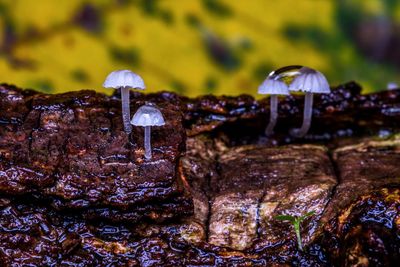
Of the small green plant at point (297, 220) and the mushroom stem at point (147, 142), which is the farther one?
the mushroom stem at point (147, 142)

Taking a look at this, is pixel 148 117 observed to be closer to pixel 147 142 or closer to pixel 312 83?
pixel 147 142

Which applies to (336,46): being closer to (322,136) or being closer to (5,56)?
(322,136)

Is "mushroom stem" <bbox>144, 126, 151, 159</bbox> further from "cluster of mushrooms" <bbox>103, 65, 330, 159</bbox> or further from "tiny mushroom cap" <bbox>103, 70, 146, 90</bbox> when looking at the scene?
"tiny mushroom cap" <bbox>103, 70, 146, 90</bbox>

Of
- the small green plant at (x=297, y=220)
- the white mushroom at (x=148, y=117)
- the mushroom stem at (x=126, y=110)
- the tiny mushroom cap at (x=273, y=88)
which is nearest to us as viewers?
the small green plant at (x=297, y=220)

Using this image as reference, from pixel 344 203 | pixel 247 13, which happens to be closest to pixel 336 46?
pixel 247 13

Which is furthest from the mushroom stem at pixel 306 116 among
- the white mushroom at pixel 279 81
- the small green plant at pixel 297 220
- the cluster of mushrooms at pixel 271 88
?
the small green plant at pixel 297 220

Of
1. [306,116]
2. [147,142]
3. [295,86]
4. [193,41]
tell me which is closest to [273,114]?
[306,116]

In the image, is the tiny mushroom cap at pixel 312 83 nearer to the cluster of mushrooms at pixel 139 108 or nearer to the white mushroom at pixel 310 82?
the white mushroom at pixel 310 82
